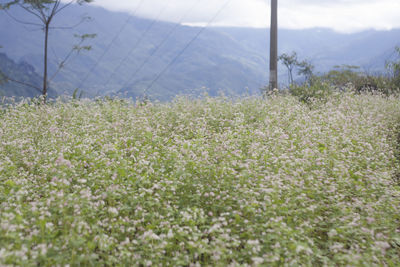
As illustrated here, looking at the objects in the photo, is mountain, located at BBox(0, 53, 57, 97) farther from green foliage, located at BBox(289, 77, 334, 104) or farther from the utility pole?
the utility pole

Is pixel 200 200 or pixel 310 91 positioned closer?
pixel 200 200

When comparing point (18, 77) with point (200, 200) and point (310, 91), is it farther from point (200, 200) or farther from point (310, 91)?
point (200, 200)

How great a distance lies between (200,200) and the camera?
4441 mm

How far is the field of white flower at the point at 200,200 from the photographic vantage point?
3.19 meters

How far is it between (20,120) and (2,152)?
2713mm

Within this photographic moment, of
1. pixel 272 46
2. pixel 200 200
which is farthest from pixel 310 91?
pixel 200 200

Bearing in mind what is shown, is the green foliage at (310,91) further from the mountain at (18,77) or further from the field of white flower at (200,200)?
the mountain at (18,77)

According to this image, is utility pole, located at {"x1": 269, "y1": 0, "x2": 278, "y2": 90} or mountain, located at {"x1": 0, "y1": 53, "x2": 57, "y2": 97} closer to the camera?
utility pole, located at {"x1": 269, "y1": 0, "x2": 278, "y2": 90}

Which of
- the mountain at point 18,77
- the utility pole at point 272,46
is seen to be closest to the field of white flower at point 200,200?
the utility pole at point 272,46

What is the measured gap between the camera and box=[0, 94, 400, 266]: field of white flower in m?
3.19

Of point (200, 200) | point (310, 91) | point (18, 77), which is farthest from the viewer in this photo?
point (18, 77)

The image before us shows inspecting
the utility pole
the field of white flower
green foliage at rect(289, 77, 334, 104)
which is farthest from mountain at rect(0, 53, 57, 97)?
the field of white flower

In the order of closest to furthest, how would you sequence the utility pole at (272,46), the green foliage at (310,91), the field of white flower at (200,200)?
the field of white flower at (200,200) < the utility pole at (272,46) < the green foliage at (310,91)

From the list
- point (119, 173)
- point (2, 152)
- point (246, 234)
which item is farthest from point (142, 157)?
point (2, 152)
